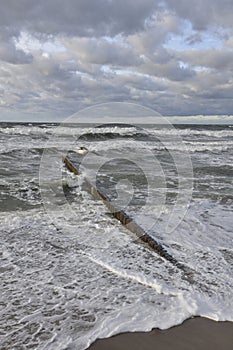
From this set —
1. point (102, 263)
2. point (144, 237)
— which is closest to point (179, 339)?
point (102, 263)

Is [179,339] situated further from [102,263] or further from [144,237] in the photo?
[144,237]

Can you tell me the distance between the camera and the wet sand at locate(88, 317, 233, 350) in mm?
2396

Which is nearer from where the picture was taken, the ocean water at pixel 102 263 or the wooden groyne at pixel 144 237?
the ocean water at pixel 102 263

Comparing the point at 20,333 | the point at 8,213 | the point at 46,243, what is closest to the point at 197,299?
the point at 20,333

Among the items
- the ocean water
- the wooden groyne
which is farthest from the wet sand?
the wooden groyne

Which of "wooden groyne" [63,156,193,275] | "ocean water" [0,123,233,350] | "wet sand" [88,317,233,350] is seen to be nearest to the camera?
"wet sand" [88,317,233,350]

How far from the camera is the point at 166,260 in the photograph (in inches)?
156

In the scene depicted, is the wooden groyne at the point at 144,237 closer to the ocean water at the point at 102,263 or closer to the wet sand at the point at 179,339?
the ocean water at the point at 102,263

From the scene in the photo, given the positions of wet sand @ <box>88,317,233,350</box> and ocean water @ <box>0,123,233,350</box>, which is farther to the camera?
ocean water @ <box>0,123,233,350</box>

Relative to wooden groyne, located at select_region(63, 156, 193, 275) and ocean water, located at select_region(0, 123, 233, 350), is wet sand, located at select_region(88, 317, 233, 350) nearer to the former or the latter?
ocean water, located at select_region(0, 123, 233, 350)

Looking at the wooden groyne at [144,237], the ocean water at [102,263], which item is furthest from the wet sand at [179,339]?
the wooden groyne at [144,237]

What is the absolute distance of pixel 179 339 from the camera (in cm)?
249

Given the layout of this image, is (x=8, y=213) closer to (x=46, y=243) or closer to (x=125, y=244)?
(x=46, y=243)

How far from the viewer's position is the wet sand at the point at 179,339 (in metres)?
2.40
